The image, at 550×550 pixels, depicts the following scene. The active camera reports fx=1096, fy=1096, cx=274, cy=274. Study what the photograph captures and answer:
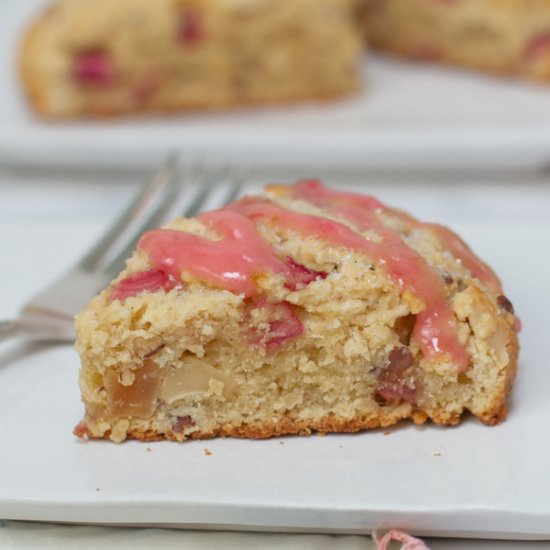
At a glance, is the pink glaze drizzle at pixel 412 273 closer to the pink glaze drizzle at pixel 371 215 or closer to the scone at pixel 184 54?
the pink glaze drizzle at pixel 371 215

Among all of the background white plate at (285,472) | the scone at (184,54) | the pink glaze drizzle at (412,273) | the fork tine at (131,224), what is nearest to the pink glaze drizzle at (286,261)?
the pink glaze drizzle at (412,273)

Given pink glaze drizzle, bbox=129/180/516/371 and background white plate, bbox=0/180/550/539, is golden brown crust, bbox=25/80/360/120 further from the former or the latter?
pink glaze drizzle, bbox=129/180/516/371

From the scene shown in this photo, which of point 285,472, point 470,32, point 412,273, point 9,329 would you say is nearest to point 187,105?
point 470,32

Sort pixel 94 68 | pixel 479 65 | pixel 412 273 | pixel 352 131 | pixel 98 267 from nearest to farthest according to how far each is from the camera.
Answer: pixel 412 273, pixel 98 267, pixel 352 131, pixel 94 68, pixel 479 65

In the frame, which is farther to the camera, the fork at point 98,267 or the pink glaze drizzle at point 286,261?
the fork at point 98,267

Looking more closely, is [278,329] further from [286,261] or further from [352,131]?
[352,131]

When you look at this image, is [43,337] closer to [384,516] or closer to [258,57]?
[384,516]
